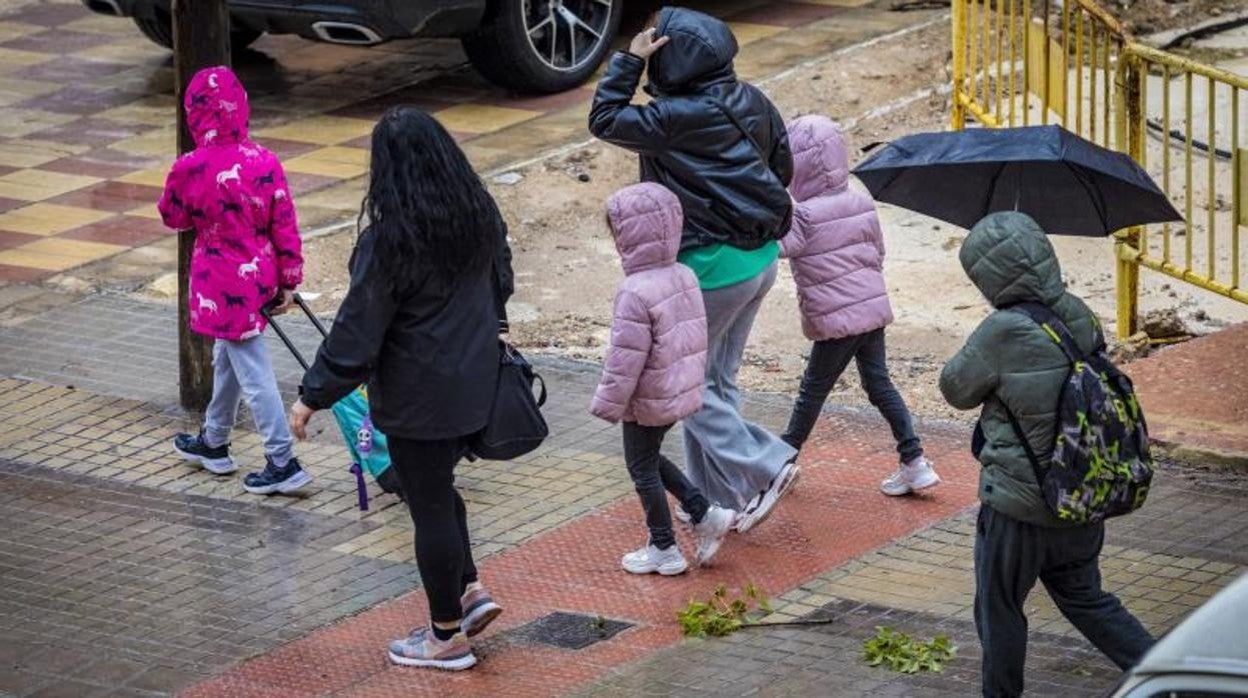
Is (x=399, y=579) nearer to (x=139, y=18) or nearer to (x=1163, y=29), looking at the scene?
(x=139, y=18)

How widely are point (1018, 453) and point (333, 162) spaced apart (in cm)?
741

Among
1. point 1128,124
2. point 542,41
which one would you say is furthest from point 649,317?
point 542,41

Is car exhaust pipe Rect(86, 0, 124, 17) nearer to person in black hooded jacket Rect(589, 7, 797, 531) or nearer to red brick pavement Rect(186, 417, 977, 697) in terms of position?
red brick pavement Rect(186, 417, 977, 697)

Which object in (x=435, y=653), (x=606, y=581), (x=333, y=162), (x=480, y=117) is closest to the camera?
(x=435, y=653)

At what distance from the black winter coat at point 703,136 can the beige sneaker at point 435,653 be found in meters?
1.50

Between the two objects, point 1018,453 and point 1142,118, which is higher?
point 1018,453

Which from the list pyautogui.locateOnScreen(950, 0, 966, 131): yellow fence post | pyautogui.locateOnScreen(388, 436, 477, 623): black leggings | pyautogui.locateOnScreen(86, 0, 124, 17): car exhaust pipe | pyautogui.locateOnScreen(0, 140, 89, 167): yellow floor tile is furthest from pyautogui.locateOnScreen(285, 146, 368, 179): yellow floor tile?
pyautogui.locateOnScreen(388, 436, 477, 623): black leggings

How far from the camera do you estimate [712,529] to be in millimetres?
7598

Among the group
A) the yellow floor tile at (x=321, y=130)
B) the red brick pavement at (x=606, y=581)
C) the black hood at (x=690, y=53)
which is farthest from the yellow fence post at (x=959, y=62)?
the black hood at (x=690, y=53)

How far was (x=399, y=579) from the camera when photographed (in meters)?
7.69

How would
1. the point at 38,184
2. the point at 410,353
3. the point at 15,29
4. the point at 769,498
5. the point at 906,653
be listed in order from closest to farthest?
the point at 410,353 < the point at 906,653 < the point at 769,498 < the point at 38,184 < the point at 15,29

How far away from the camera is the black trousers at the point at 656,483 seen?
7379 millimetres

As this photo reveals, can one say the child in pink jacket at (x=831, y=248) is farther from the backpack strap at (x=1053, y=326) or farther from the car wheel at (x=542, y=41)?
the car wheel at (x=542, y=41)

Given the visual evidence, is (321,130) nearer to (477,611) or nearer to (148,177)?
(148,177)
